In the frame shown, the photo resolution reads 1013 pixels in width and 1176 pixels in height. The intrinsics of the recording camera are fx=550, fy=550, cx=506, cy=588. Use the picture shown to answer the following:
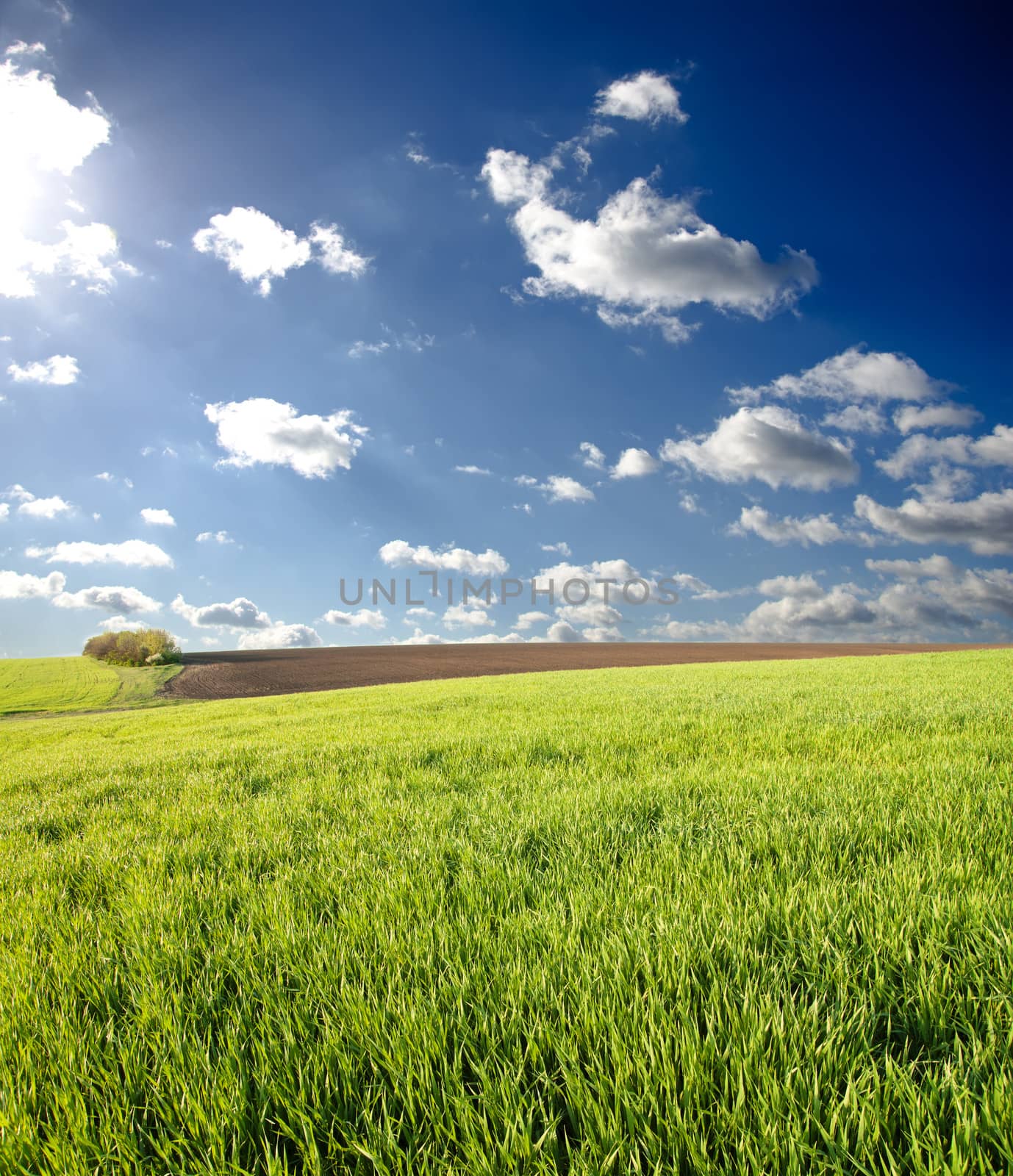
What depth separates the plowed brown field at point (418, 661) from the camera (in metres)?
42.3

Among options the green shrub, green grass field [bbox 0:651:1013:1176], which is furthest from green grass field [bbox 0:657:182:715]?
green grass field [bbox 0:651:1013:1176]

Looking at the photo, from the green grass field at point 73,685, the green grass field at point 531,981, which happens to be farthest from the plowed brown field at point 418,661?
the green grass field at point 531,981

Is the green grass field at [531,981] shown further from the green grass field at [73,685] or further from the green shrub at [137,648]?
the green shrub at [137,648]

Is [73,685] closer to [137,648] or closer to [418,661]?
[137,648]

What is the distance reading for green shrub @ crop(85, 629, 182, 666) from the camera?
187 feet

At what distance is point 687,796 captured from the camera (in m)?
3.97

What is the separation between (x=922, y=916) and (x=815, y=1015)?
3.00 ft

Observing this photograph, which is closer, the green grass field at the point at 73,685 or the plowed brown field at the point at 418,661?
the green grass field at the point at 73,685

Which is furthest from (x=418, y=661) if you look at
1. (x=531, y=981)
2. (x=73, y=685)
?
(x=531, y=981)

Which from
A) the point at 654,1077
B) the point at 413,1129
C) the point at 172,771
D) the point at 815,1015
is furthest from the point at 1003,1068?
the point at 172,771

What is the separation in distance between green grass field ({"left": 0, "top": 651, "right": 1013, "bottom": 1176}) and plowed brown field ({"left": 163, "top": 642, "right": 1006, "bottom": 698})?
31570 millimetres

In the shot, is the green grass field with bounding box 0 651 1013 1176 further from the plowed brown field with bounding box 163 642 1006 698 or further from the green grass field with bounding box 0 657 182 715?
the green grass field with bounding box 0 657 182 715

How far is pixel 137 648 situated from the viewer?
191 ft

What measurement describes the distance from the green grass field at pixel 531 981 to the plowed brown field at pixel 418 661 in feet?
104
